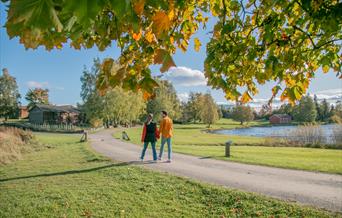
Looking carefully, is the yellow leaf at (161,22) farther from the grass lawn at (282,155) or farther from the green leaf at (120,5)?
the grass lawn at (282,155)

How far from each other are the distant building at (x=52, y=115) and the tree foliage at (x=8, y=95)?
29.0 ft

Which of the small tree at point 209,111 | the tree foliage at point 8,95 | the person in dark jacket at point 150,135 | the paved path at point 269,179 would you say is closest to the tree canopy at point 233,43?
the paved path at point 269,179

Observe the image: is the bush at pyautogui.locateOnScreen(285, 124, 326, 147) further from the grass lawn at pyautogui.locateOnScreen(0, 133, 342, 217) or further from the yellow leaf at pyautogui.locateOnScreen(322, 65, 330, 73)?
the yellow leaf at pyautogui.locateOnScreen(322, 65, 330, 73)

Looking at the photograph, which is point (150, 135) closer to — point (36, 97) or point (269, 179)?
point (269, 179)

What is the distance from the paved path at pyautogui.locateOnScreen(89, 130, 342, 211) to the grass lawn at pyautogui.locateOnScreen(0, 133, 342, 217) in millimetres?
743

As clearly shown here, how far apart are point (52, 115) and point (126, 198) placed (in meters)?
58.7

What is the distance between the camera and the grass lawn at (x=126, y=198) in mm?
5820

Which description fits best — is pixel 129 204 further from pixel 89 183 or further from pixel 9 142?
pixel 9 142

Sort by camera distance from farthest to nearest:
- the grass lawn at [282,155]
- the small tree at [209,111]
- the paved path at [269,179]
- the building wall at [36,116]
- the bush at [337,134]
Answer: the small tree at [209,111]
the building wall at [36,116]
the bush at [337,134]
the grass lawn at [282,155]
the paved path at [269,179]

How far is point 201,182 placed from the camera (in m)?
7.95

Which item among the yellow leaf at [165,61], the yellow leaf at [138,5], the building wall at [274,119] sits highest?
the yellow leaf at [138,5]

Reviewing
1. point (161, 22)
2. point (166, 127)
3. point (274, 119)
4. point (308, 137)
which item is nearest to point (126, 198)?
point (166, 127)

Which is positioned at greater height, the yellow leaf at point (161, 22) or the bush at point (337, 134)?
the yellow leaf at point (161, 22)

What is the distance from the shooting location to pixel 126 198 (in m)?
6.65
